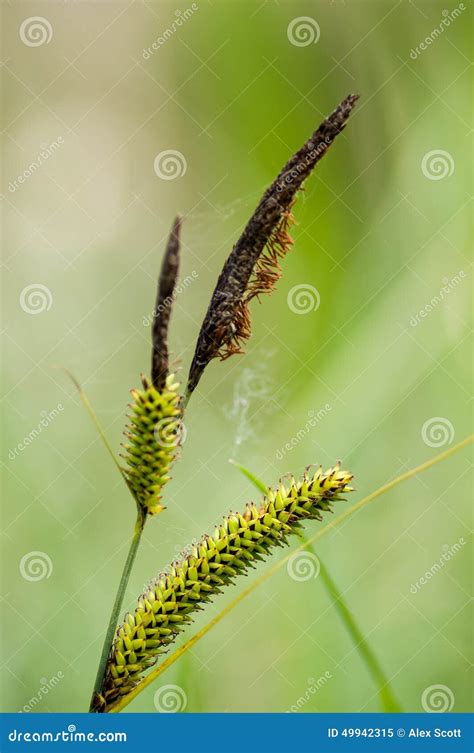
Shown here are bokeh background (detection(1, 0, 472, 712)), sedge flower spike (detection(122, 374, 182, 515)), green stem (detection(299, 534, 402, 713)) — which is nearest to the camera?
sedge flower spike (detection(122, 374, 182, 515))

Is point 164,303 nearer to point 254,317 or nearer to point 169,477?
point 169,477

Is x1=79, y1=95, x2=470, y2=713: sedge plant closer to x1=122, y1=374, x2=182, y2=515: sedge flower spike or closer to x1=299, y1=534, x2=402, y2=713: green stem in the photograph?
Result: x1=122, y1=374, x2=182, y2=515: sedge flower spike

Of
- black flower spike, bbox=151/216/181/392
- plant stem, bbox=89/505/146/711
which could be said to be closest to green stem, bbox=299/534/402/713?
plant stem, bbox=89/505/146/711

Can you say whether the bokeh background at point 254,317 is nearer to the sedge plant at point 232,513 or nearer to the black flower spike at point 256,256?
the sedge plant at point 232,513

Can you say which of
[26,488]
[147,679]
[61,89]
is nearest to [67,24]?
[61,89]

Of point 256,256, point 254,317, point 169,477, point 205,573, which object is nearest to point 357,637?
point 205,573

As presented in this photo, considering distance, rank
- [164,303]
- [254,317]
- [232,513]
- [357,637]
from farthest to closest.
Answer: [254,317] < [357,637] < [232,513] < [164,303]
